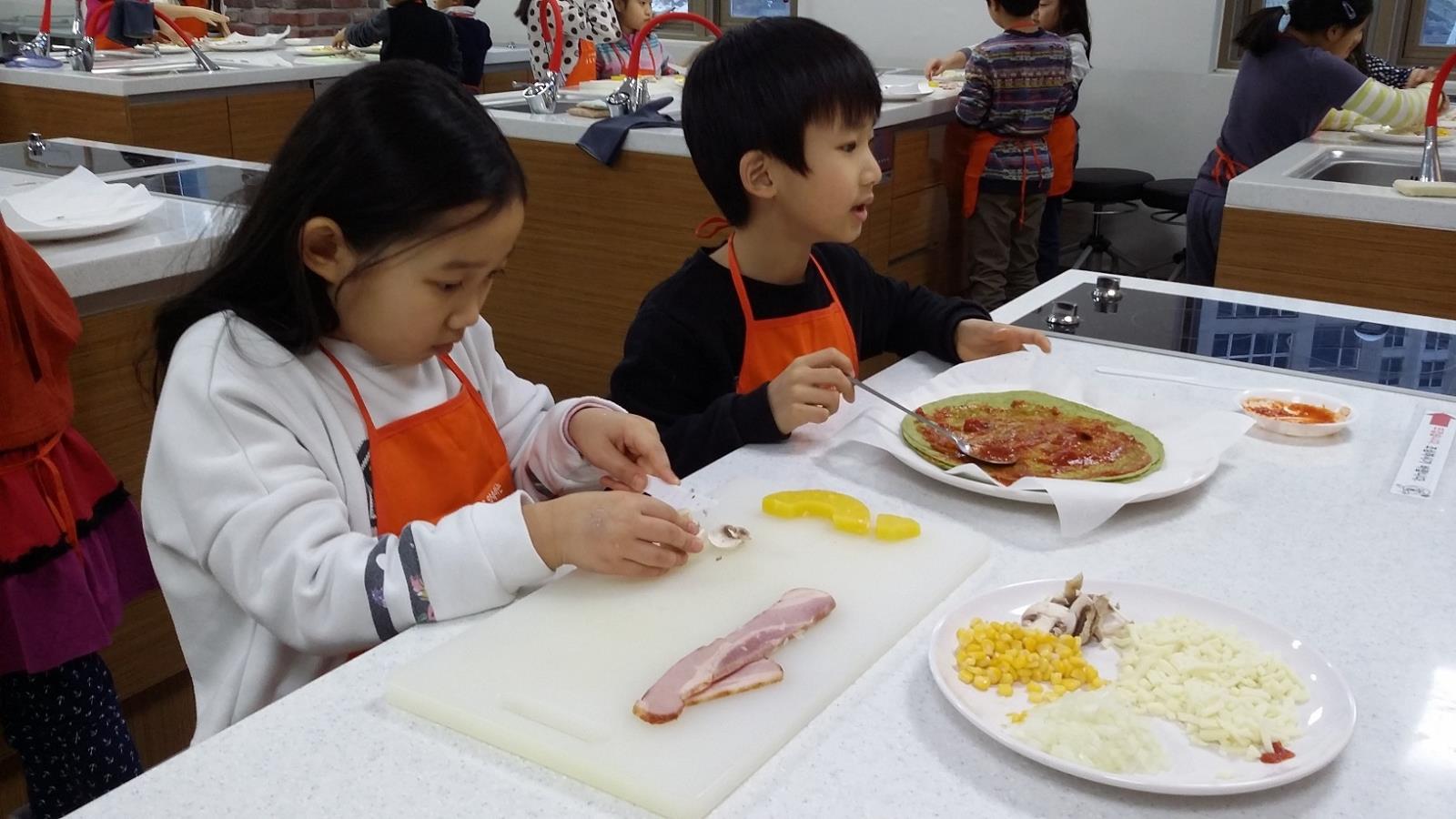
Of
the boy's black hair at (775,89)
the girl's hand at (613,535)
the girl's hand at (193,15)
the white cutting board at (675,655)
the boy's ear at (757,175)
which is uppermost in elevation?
the girl's hand at (193,15)

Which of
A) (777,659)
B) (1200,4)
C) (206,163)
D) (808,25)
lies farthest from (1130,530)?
(1200,4)

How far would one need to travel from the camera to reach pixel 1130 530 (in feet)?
3.14

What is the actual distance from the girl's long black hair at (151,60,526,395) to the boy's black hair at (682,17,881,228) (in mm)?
447

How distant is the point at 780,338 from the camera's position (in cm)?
145

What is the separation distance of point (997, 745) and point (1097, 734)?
0.06 meters

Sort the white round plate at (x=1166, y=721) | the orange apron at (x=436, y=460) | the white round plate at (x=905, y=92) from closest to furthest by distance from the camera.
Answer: the white round plate at (x=1166, y=721) → the orange apron at (x=436, y=460) → the white round plate at (x=905, y=92)

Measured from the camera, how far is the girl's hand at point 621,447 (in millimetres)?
1083

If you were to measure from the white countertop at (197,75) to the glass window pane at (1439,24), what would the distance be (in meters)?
3.67

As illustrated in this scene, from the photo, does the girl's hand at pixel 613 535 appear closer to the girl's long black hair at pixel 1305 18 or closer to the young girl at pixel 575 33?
the girl's long black hair at pixel 1305 18

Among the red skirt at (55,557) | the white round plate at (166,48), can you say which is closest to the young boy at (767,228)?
the red skirt at (55,557)

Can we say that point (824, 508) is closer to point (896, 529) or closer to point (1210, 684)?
point (896, 529)

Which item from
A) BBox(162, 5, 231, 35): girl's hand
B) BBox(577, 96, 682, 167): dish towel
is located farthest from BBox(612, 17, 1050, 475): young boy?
BBox(162, 5, 231, 35): girl's hand

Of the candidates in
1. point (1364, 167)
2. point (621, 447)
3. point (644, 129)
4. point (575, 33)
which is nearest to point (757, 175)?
point (621, 447)

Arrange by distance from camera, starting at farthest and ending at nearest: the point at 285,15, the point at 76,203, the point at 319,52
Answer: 1. the point at 285,15
2. the point at 319,52
3. the point at 76,203
